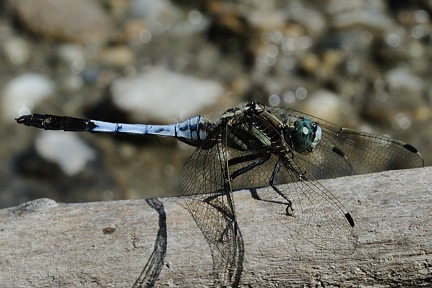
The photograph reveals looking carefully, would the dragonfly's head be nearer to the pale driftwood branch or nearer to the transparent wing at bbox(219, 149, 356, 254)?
the transparent wing at bbox(219, 149, 356, 254)

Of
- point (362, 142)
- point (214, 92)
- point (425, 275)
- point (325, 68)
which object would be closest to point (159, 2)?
point (214, 92)

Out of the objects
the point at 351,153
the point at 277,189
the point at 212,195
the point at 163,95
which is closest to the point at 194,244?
the point at 212,195

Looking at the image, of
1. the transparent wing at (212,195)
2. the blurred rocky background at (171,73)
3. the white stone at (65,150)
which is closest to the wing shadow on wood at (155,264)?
the transparent wing at (212,195)

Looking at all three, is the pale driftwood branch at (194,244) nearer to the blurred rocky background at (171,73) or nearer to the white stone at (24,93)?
the blurred rocky background at (171,73)

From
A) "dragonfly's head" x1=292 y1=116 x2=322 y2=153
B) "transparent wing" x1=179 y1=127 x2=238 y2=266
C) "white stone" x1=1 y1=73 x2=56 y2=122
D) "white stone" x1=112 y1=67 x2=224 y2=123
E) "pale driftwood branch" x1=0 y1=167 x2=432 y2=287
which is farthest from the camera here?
"white stone" x1=1 y1=73 x2=56 y2=122

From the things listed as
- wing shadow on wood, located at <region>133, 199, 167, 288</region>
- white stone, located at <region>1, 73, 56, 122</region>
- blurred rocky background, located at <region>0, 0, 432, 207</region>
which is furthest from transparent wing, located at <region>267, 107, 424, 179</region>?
white stone, located at <region>1, 73, 56, 122</region>

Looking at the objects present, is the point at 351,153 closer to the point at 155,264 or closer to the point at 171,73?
the point at 155,264
